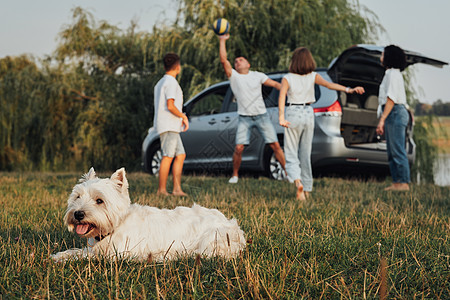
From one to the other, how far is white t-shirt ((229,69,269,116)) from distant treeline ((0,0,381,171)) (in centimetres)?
511

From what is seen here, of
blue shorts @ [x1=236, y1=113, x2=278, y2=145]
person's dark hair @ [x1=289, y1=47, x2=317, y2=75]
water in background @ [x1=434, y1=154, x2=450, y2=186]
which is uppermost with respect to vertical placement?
person's dark hair @ [x1=289, y1=47, x2=317, y2=75]

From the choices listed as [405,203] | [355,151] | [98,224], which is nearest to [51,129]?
[355,151]

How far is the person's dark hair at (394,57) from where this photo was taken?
776 centimetres

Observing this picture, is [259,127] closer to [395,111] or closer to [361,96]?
[395,111]

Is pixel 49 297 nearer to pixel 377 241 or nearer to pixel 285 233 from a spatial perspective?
pixel 285 233

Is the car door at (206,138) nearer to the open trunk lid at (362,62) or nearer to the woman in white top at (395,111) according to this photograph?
the open trunk lid at (362,62)

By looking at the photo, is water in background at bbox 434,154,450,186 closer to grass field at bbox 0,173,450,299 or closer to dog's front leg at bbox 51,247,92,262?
grass field at bbox 0,173,450,299

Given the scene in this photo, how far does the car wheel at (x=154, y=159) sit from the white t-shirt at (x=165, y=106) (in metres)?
4.18

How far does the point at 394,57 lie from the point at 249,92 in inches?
100

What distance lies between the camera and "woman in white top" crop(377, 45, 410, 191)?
25.6 ft

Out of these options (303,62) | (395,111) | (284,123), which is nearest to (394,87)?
(395,111)

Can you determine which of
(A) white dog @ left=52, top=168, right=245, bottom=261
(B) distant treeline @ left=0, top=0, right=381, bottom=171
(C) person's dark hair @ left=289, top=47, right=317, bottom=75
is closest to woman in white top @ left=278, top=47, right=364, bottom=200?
(C) person's dark hair @ left=289, top=47, right=317, bottom=75

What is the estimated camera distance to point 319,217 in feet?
16.8

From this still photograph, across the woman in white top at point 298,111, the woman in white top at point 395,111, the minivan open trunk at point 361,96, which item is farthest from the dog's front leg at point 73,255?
the minivan open trunk at point 361,96
